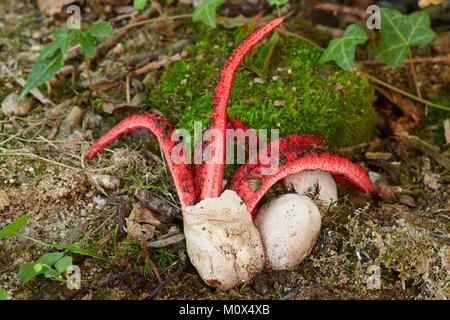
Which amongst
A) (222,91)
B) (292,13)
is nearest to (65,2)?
(292,13)

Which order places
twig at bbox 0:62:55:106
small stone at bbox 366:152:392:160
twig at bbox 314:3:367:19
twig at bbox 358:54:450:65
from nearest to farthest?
small stone at bbox 366:152:392:160
twig at bbox 0:62:55:106
twig at bbox 358:54:450:65
twig at bbox 314:3:367:19

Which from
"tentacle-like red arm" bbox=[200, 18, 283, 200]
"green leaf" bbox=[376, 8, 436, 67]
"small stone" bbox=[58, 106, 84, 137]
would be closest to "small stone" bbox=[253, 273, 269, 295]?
"tentacle-like red arm" bbox=[200, 18, 283, 200]

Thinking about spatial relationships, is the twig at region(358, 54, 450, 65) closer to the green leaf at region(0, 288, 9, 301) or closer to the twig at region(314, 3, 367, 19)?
the twig at region(314, 3, 367, 19)

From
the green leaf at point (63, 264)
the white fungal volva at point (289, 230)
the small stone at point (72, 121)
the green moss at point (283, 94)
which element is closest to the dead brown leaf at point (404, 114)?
the green moss at point (283, 94)

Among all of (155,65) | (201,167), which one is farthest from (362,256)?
(155,65)

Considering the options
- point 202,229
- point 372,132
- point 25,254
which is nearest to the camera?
point 202,229

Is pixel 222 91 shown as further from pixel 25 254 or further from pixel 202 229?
pixel 25 254
